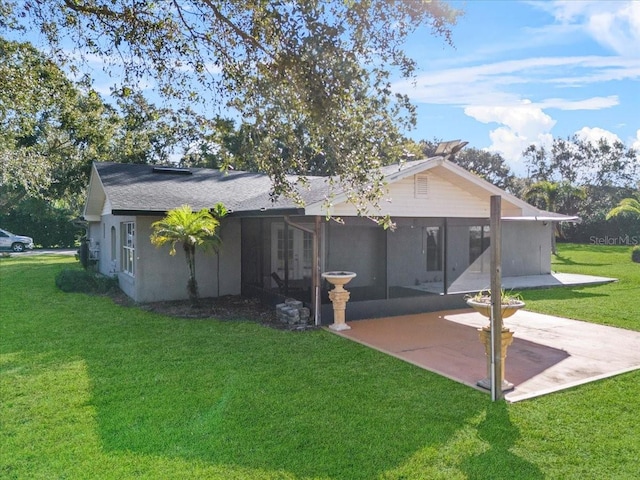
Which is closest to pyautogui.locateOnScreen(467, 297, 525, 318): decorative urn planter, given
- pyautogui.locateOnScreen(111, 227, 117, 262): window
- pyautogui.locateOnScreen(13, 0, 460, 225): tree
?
pyautogui.locateOnScreen(13, 0, 460, 225): tree

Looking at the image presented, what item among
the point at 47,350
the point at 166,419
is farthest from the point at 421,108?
the point at 47,350

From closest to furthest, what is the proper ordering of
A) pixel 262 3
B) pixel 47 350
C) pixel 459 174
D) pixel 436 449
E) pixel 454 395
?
pixel 436 449 → pixel 262 3 → pixel 454 395 → pixel 47 350 → pixel 459 174

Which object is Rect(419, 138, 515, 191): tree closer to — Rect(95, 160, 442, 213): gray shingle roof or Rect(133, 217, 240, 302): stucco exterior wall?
Rect(95, 160, 442, 213): gray shingle roof

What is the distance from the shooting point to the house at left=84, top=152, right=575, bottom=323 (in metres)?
10.2

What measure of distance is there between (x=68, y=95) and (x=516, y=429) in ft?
27.2

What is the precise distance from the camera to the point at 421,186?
34.2 feet

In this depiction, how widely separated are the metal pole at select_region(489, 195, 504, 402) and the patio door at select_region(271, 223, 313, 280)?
7.81 m

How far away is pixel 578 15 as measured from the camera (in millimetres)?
6836

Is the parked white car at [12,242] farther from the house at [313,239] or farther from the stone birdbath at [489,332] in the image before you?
the stone birdbath at [489,332]

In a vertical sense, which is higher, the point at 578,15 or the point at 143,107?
the point at 578,15

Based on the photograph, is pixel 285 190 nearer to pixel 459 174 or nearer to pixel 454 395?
pixel 454 395

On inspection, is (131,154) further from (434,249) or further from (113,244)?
(434,249)

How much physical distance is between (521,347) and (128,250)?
10.5 meters

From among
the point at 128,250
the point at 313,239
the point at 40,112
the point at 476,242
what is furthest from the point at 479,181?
the point at 40,112
